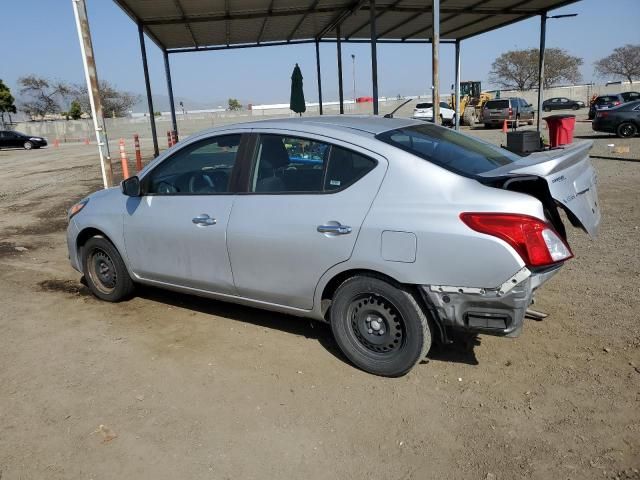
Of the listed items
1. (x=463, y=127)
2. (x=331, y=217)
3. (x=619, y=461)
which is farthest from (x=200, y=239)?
(x=463, y=127)

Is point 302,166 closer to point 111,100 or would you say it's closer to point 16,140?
point 16,140

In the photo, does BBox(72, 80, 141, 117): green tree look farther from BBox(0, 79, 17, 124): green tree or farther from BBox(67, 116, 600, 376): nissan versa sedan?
BBox(67, 116, 600, 376): nissan versa sedan

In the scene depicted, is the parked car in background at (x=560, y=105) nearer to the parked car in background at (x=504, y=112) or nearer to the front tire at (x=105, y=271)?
the parked car in background at (x=504, y=112)

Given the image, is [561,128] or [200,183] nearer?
[200,183]

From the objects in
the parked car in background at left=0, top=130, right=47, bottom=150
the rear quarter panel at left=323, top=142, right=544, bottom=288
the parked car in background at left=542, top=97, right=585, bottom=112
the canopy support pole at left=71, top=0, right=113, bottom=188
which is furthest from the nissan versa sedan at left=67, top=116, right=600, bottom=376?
the parked car in background at left=542, top=97, right=585, bottom=112

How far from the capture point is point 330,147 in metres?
3.41

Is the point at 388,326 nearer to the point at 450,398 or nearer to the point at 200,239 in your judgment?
the point at 450,398

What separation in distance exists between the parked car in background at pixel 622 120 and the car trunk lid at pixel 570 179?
19173mm

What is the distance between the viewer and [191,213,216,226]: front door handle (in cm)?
382

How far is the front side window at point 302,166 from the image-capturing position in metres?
3.31

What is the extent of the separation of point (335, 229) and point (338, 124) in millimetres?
857

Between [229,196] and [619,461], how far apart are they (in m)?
2.91

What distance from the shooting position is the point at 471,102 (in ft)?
131

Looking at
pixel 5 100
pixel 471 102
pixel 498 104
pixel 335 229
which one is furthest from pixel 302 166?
pixel 5 100
